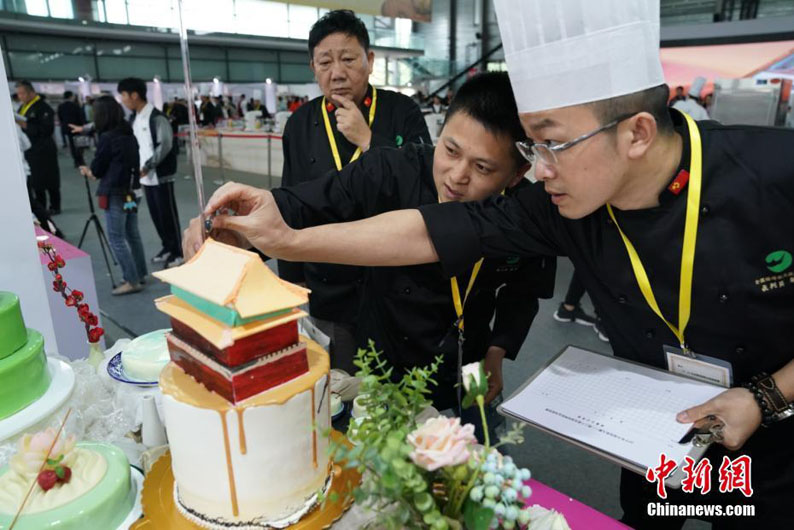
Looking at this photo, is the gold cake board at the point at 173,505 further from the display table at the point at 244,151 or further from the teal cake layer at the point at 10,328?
the display table at the point at 244,151

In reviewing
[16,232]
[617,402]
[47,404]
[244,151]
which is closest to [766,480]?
[617,402]

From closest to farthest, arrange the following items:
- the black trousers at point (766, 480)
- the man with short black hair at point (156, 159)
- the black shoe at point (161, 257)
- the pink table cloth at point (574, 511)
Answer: the pink table cloth at point (574, 511), the black trousers at point (766, 480), the man with short black hair at point (156, 159), the black shoe at point (161, 257)

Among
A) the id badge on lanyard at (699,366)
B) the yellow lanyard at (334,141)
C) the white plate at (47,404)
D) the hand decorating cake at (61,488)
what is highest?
the yellow lanyard at (334,141)

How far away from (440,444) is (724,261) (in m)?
0.69

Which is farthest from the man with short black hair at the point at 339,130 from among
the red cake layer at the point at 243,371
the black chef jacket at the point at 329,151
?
the red cake layer at the point at 243,371

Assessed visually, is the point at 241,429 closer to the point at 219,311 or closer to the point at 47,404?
the point at 219,311

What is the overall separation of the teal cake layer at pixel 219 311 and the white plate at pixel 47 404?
43 cm

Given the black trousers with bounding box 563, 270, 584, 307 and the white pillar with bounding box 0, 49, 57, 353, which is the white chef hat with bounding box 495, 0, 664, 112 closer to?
the white pillar with bounding box 0, 49, 57, 353

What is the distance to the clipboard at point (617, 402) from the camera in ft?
2.56

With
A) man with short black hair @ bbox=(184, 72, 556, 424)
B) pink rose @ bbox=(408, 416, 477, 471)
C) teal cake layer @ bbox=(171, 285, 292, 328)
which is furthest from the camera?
man with short black hair @ bbox=(184, 72, 556, 424)

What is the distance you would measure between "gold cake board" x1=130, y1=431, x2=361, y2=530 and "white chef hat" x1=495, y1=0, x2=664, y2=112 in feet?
2.19

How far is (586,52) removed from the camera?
91cm

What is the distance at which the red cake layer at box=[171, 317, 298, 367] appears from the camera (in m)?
0.67

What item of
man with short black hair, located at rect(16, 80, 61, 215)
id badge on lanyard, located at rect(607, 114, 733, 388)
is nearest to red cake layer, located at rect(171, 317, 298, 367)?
id badge on lanyard, located at rect(607, 114, 733, 388)
